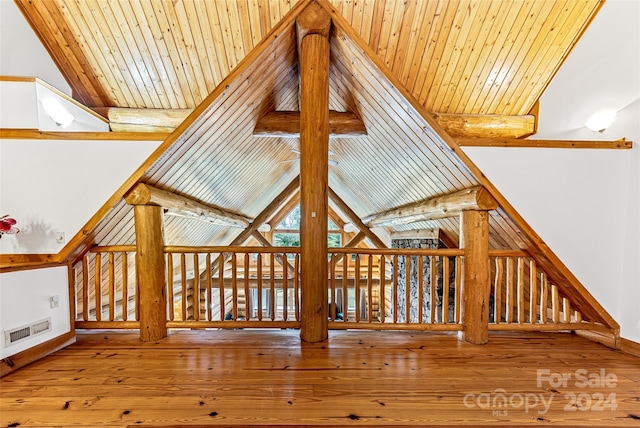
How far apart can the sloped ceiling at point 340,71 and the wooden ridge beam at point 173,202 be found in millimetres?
105

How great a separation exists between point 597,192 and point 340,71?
2629mm

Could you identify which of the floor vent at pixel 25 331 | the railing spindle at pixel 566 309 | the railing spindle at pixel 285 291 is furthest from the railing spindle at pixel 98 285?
the railing spindle at pixel 566 309

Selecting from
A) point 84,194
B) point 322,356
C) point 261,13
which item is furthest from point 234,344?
point 261,13

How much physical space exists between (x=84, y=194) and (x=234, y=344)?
6.13ft

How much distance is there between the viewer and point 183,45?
3043 mm

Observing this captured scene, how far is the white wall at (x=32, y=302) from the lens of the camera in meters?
1.93

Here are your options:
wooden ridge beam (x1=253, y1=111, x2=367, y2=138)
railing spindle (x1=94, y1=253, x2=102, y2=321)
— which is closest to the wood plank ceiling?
wooden ridge beam (x1=253, y1=111, x2=367, y2=138)

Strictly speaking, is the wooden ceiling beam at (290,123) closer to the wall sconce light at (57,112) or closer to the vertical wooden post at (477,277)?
the wall sconce light at (57,112)

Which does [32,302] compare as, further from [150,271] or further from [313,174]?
[313,174]

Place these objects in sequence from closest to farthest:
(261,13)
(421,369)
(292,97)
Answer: (421,369) → (261,13) → (292,97)

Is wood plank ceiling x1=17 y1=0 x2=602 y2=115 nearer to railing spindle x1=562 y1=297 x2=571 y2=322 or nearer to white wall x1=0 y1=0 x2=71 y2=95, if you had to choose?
white wall x1=0 y1=0 x2=71 y2=95

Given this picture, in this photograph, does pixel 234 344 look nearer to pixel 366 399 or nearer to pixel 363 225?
pixel 366 399

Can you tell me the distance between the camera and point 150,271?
2416 millimetres

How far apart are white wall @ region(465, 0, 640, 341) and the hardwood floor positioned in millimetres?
644
